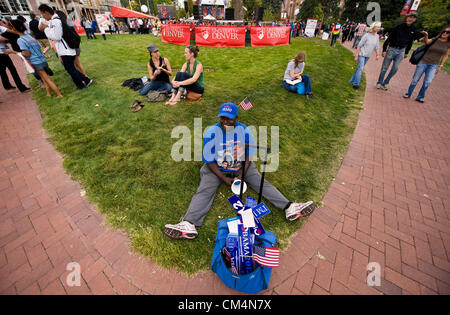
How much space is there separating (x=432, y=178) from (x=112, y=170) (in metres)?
5.49

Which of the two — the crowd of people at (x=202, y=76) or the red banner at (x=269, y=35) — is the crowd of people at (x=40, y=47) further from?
the red banner at (x=269, y=35)

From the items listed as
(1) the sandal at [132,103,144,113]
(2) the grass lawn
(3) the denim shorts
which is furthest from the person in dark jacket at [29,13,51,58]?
(1) the sandal at [132,103,144,113]

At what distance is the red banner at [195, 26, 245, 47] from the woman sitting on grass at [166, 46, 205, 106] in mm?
10051

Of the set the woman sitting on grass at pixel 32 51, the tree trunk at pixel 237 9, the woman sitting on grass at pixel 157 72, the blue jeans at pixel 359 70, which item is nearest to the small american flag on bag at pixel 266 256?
the woman sitting on grass at pixel 157 72

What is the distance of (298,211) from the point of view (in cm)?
247

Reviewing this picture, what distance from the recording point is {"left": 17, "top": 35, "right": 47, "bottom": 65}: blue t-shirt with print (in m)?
4.82

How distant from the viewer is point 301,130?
4.47 m

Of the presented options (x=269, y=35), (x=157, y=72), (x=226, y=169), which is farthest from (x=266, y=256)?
(x=269, y=35)

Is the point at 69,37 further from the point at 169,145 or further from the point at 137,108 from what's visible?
the point at 169,145

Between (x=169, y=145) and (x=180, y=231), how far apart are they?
81.1 inches

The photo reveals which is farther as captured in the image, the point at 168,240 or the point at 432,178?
the point at 432,178

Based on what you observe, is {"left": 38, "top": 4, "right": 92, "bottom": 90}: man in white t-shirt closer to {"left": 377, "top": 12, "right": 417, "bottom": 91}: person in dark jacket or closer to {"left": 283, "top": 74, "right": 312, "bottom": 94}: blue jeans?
{"left": 283, "top": 74, "right": 312, "bottom": 94}: blue jeans
